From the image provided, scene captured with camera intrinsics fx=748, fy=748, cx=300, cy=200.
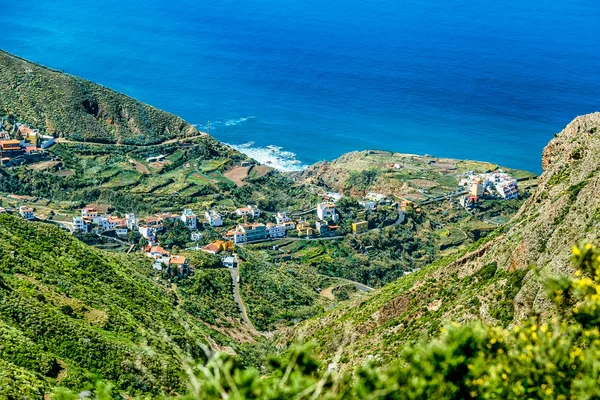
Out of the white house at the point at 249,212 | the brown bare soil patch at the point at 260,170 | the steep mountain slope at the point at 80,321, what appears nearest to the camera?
the steep mountain slope at the point at 80,321

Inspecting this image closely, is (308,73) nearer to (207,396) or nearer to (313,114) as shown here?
(313,114)

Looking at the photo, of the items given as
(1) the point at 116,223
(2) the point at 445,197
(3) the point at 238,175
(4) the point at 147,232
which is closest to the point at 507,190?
(2) the point at 445,197

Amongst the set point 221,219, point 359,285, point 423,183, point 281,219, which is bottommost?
point 359,285

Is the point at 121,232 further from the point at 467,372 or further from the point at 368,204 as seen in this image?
the point at 467,372

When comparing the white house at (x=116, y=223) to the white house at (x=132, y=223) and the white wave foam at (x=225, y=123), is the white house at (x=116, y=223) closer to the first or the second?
the white house at (x=132, y=223)

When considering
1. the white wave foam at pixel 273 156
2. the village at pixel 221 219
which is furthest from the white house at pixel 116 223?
the white wave foam at pixel 273 156

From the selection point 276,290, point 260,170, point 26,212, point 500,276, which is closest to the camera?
point 500,276

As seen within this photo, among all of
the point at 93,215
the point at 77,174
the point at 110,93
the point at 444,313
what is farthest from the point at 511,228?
the point at 110,93
